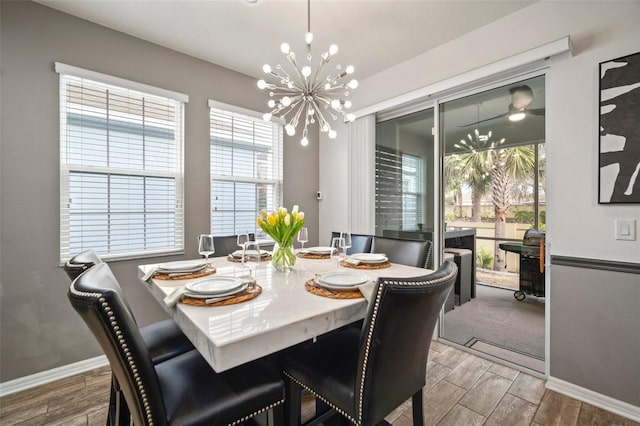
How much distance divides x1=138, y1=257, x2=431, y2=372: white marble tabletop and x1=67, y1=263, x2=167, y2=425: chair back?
0.17 meters

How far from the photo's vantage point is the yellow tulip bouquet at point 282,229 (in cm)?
168

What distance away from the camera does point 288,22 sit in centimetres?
229

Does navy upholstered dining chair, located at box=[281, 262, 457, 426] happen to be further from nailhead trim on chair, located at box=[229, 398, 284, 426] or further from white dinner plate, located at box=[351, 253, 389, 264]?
white dinner plate, located at box=[351, 253, 389, 264]

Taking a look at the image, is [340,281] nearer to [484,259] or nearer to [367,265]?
[367,265]

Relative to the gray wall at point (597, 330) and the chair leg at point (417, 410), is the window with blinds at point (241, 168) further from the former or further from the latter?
the gray wall at point (597, 330)

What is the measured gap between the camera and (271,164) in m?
3.43

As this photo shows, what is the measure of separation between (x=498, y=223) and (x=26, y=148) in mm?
4678

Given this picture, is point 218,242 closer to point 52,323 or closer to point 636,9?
point 52,323

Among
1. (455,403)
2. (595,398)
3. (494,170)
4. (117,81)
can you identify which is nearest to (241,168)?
(117,81)

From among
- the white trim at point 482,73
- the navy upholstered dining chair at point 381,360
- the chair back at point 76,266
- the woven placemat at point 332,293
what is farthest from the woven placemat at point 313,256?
the white trim at point 482,73

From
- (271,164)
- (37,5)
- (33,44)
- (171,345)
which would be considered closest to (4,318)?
(171,345)

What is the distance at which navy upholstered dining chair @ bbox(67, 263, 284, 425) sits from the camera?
2.76ft

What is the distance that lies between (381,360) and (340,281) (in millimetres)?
459

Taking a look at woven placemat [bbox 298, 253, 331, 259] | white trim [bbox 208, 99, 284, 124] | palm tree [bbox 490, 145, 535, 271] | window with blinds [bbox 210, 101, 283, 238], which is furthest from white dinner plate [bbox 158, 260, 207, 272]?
palm tree [bbox 490, 145, 535, 271]
